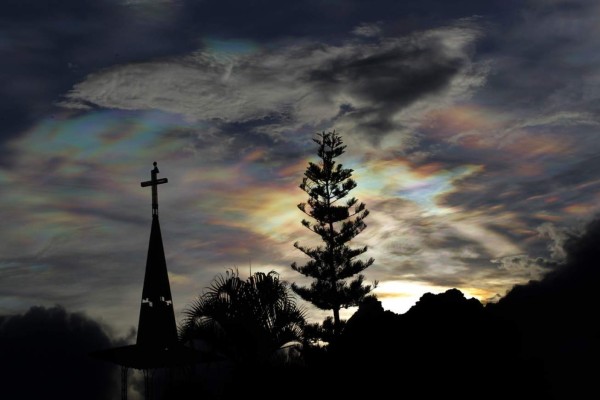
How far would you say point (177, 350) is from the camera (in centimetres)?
2184

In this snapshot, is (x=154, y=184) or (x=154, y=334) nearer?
(x=154, y=334)

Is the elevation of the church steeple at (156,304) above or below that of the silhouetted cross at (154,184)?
below

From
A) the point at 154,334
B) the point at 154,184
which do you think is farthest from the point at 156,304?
the point at 154,184

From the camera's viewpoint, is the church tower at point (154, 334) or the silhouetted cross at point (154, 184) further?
the silhouetted cross at point (154, 184)

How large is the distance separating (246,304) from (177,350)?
248 centimetres

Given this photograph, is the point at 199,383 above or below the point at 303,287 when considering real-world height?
below

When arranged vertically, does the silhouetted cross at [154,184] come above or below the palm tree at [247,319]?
above

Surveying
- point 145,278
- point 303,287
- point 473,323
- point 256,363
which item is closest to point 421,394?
point 473,323

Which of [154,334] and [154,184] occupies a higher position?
[154,184]

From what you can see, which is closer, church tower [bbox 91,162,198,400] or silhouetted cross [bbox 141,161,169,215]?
church tower [bbox 91,162,198,400]

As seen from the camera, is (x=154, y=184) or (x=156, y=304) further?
(x=154, y=184)

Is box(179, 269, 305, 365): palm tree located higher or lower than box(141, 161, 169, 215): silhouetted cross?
lower

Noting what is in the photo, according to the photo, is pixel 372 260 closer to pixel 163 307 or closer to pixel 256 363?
pixel 163 307

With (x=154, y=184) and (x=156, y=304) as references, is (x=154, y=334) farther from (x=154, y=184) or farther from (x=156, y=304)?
(x=154, y=184)
